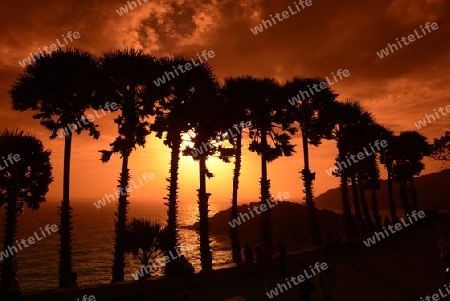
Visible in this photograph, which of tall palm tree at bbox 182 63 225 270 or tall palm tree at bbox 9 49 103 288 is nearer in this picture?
tall palm tree at bbox 9 49 103 288

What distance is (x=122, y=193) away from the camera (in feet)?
61.0

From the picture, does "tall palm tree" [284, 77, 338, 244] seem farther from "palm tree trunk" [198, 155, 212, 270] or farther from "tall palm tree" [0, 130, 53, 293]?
"tall palm tree" [0, 130, 53, 293]

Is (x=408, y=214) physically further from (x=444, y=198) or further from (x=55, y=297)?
(x=444, y=198)

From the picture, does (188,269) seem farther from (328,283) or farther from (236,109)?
(236,109)

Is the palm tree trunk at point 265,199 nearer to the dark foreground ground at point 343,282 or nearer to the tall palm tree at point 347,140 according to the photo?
the dark foreground ground at point 343,282

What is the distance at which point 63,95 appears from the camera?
17.7 meters

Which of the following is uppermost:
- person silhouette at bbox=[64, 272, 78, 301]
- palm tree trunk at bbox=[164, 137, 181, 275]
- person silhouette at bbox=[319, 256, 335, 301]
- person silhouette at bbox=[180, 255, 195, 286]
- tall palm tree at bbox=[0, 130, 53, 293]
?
tall palm tree at bbox=[0, 130, 53, 293]

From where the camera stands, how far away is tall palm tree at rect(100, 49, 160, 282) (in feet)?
62.7

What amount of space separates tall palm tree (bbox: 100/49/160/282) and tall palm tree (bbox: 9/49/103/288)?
107 centimetres

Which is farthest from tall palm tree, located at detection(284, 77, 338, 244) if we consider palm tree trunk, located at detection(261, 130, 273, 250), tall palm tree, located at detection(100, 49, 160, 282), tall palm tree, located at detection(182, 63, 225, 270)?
tall palm tree, located at detection(100, 49, 160, 282)

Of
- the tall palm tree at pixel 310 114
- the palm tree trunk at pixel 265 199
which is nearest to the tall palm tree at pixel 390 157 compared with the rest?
the tall palm tree at pixel 310 114

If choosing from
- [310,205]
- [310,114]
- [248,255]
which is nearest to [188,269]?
[248,255]

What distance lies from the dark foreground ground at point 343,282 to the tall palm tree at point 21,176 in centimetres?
1236

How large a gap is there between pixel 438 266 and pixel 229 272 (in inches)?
480
